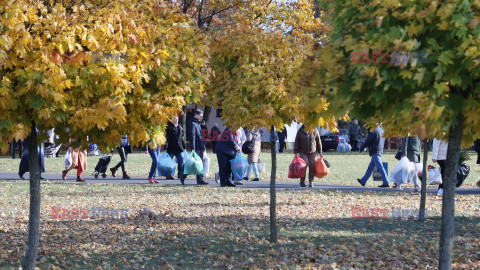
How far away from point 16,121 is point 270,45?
3535 mm

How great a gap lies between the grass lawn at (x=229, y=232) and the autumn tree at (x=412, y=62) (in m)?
2.71

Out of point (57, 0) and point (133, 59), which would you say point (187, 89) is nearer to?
point (133, 59)

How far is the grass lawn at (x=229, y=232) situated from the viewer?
7.15 m

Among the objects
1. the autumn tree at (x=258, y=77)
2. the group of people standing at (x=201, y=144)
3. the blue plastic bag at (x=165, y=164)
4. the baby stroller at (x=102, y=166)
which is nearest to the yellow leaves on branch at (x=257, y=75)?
the autumn tree at (x=258, y=77)

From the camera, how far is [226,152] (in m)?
15.5

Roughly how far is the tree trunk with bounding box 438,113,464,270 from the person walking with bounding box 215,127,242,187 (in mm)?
10086

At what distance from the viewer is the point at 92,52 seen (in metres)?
5.75

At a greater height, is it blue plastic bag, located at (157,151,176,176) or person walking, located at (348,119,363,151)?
person walking, located at (348,119,363,151)

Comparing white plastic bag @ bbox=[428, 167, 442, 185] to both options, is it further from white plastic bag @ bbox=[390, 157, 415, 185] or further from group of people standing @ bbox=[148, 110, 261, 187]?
group of people standing @ bbox=[148, 110, 261, 187]

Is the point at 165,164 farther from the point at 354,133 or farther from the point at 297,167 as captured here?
the point at 354,133

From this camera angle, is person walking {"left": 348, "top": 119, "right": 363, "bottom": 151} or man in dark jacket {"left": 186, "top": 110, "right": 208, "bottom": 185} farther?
person walking {"left": 348, "top": 119, "right": 363, "bottom": 151}

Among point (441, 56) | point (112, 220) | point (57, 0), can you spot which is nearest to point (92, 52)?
point (57, 0)

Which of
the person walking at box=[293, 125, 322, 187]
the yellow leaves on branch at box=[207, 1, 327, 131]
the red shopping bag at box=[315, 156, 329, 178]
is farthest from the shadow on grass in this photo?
the person walking at box=[293, 125, 322, 187]

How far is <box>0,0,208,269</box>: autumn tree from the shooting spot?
555 centimetres
